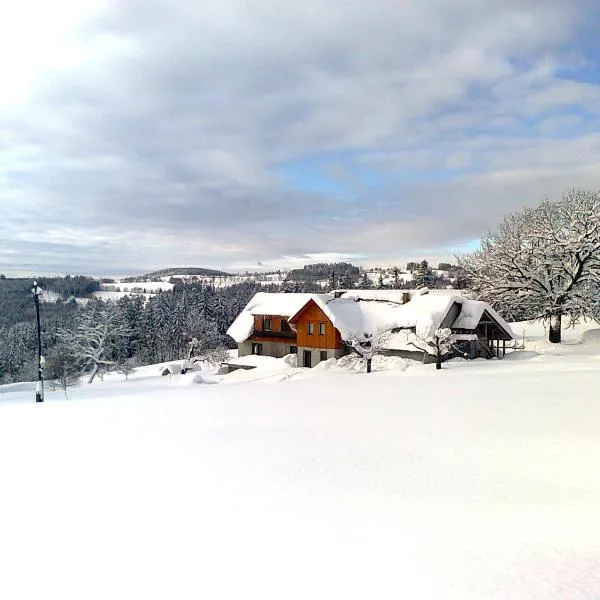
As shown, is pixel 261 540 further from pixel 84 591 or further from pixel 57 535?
pixel 57 535

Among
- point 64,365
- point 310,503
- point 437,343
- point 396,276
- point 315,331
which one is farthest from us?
point 396,276

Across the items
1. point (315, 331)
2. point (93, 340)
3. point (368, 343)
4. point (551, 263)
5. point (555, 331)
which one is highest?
point (551, 263)

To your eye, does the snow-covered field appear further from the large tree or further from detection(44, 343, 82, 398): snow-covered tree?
detection(44, 343, 82, 398): snow-covered tree

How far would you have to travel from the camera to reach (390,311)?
38125mm

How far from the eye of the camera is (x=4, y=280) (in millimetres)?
119688

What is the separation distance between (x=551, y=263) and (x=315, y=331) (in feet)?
58.5

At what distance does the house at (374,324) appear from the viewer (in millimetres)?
35375

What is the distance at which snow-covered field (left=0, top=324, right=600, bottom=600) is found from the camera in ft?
19.5

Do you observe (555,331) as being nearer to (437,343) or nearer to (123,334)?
(437,343)

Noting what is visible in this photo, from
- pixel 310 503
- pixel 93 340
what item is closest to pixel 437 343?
pixel 310 503

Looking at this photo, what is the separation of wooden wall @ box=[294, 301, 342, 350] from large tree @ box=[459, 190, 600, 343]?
39.3 feet

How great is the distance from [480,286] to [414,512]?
1334 inches

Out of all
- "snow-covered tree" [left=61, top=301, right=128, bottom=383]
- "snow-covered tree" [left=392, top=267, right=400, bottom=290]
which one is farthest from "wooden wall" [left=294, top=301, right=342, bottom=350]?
"snow-covered tree" [left=392, top=267, right=400, bottom=290]

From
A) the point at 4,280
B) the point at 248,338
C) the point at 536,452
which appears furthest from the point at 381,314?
the point at 4,280
